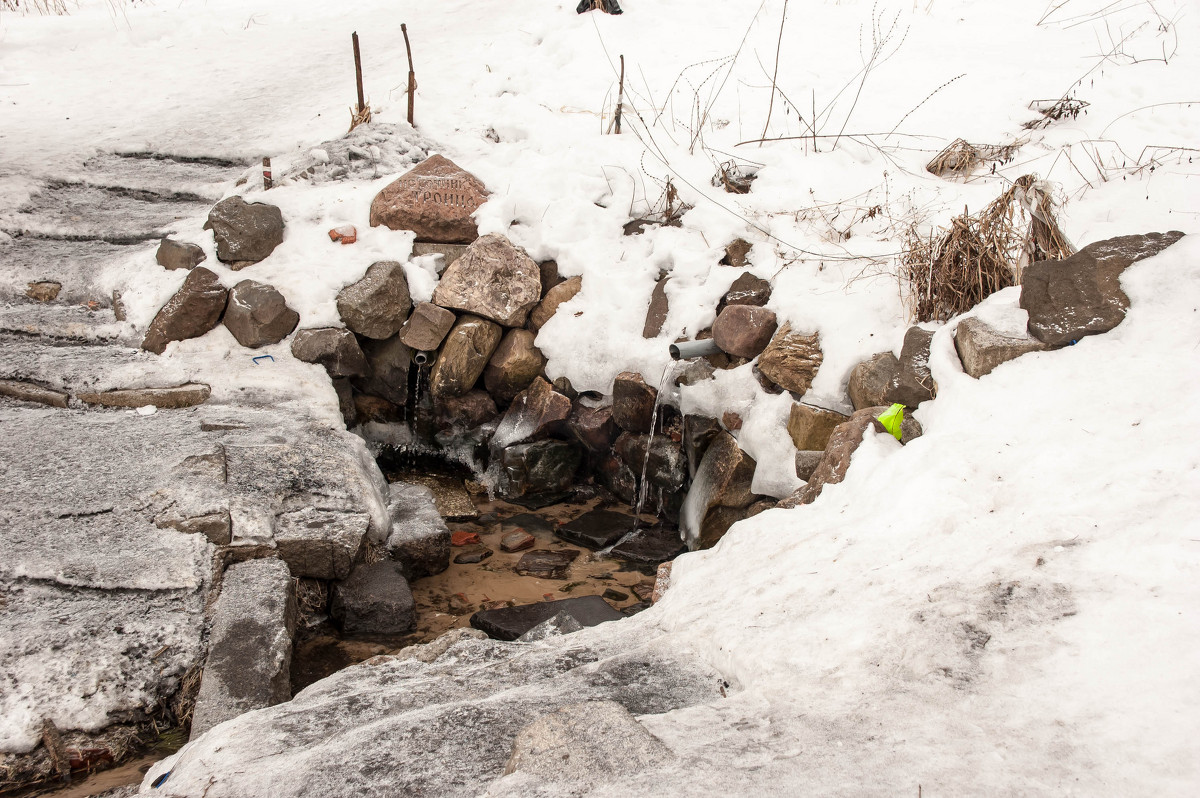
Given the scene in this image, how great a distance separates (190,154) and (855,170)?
5549 millimetres

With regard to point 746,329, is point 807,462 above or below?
below

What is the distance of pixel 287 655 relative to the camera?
275 centimetres

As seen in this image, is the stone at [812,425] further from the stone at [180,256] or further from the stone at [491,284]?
the stone at [180,256]

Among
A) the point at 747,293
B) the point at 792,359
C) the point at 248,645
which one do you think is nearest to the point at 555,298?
the point at 747,293

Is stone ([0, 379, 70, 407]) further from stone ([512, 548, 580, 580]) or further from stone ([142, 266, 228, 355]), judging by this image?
stone ([512, 548, 580, 580])

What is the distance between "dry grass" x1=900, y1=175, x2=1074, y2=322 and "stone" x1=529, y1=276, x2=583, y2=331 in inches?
88.2

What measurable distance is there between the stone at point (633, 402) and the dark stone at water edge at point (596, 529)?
1.83 ft

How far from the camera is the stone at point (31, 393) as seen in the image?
3.93 metres

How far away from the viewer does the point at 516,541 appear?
4293 mm

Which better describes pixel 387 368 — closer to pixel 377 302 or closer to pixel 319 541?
pixel 377 302

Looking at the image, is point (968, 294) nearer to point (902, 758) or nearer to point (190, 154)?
point (902, 758)

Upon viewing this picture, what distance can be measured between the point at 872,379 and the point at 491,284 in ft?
8.38

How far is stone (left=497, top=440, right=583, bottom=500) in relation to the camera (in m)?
4.79

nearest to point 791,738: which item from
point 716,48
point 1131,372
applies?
point 1131,372
